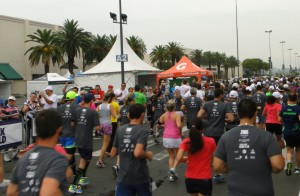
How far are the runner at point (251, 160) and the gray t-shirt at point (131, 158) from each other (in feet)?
4.05

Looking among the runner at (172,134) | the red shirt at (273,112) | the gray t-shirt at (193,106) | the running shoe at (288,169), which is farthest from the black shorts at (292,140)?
the gray t-shirt at (193,106)

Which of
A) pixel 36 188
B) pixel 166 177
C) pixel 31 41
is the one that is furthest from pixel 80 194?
pixel 31 41

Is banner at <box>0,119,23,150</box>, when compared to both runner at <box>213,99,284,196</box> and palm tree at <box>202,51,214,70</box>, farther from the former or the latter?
palm tree at <box>202,51,214,70</box>

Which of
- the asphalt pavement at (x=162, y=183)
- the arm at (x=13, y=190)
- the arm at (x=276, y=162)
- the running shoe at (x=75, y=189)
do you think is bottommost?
the asphalt pavement at (x=162, y=183)

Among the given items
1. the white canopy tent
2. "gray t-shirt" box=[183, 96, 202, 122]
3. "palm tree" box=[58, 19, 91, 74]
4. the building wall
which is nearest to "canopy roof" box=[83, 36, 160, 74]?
the white canopy tent

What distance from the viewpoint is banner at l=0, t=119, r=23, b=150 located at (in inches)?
344

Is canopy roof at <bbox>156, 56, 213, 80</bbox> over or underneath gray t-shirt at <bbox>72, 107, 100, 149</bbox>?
over

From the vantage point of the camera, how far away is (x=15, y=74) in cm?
4622

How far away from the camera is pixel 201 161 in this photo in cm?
470

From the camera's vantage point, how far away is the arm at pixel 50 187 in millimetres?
2494

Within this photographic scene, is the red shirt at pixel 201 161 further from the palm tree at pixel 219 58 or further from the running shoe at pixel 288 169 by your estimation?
the palm tree at pixel 219 58

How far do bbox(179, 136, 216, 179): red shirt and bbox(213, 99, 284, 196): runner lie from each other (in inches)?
46.8

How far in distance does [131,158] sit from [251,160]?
1595 mm

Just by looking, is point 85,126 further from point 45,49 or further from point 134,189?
point 45,49
